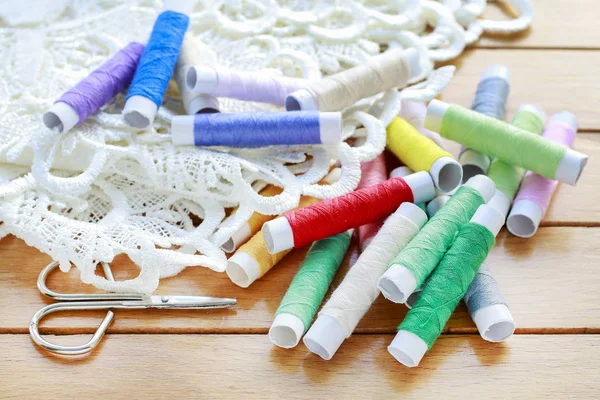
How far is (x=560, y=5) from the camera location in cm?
124

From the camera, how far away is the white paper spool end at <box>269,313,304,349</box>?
2.08 feet

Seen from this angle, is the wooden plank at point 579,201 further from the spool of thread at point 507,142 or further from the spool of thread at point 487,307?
the spool of thread at point 487,307

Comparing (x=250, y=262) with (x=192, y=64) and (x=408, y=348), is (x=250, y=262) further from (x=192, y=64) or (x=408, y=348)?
(x=192, y=64)

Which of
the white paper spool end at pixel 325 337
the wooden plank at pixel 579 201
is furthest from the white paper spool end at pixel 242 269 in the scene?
the wooden plank at pixel 579 201

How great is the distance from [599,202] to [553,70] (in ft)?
1.04

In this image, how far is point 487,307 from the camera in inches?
25.7

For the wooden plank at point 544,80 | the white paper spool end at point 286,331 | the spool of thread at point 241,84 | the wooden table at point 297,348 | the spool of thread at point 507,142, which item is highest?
the spool of thread at point 241,84

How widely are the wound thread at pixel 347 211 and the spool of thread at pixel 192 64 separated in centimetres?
22

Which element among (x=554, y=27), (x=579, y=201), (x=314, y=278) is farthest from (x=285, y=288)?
(x=554, y=27)

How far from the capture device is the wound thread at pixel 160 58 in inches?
32.9

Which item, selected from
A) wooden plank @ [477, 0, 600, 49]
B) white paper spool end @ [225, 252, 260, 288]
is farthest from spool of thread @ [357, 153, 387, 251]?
wooden plank @ [477, 0, 600, 49]

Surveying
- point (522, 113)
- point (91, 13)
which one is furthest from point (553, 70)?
point (91, 13)

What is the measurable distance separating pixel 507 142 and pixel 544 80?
0.29 meters

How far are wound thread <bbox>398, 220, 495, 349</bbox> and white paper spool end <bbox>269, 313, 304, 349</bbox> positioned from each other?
Result: 0.10 meters
